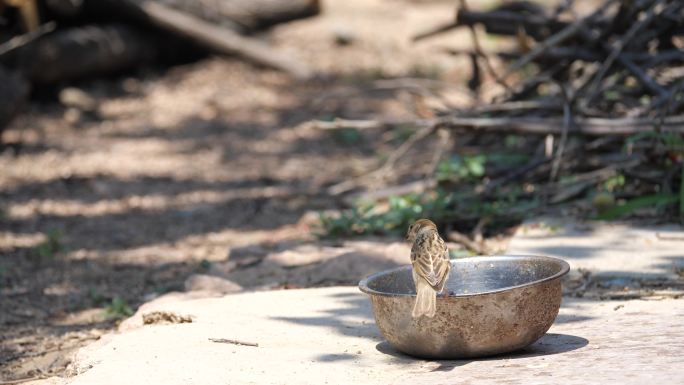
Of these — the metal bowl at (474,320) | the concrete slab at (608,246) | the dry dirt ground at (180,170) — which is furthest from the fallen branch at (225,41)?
the metal bowl at (474,320)

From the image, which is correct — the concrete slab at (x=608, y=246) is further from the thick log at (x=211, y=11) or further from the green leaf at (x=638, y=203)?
the thick log at (x=211, y=11)

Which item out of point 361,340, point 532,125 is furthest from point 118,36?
point 361,340

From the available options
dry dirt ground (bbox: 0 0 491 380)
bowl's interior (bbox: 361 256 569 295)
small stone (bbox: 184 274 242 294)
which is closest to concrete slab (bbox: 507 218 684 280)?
bowl's interior (bbox: 361 256 569 295)

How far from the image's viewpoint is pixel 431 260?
3.49 metres

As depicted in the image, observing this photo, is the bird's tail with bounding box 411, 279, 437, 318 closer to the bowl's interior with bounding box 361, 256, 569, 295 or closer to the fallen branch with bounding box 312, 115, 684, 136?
the bowl's interior with bounding box 361, 256, 569, 295

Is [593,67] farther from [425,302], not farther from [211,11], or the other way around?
[211,11]

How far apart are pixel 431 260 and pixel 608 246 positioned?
222cm

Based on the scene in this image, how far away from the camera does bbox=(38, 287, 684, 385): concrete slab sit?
3.35 metres

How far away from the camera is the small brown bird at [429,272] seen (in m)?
3.46

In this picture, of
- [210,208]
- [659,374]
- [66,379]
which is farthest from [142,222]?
[659,374]

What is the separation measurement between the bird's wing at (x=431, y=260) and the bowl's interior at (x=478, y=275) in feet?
1.31

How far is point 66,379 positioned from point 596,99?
4.22 metres

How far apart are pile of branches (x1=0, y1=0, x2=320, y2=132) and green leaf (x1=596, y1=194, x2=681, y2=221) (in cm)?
513

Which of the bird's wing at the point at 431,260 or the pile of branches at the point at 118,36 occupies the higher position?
the pile of branches at the point at 118,36
